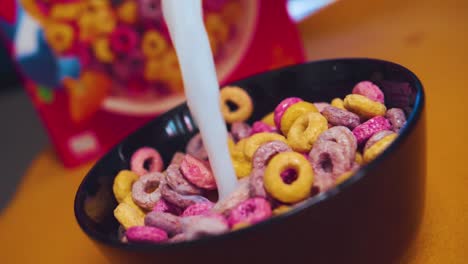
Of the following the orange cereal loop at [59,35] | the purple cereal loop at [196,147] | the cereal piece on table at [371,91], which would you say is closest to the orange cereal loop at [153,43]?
the orange cereal loop at [59,35]

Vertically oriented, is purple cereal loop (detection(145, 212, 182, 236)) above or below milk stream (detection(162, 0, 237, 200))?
below

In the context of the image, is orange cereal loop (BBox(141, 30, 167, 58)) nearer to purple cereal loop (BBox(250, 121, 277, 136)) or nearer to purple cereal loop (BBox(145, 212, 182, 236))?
purple cereal loop (BBox(250, 121, 277, 136))

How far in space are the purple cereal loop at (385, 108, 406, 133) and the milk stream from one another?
0.14 meters

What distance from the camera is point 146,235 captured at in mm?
357

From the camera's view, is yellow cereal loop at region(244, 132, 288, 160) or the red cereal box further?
the red cereal box

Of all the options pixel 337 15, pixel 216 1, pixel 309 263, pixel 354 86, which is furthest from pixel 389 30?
pixel 309 263

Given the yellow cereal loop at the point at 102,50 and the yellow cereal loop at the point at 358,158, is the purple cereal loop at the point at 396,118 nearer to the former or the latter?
the yellow cereal loop at the point at 358,158

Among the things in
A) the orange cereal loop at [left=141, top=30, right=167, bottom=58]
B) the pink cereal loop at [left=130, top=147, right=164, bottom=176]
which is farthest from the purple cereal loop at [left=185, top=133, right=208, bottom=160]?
the orange cereal loop at [left=141, top=30, right=167, bottom=58]

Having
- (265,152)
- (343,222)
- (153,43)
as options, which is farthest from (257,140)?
(153,43)

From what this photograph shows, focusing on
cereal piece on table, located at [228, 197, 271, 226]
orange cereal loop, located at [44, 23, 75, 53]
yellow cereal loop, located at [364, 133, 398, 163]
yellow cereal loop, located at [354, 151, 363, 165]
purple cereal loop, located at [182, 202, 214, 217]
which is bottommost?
purple cereal loop, located at [182, 202, 214, 217]

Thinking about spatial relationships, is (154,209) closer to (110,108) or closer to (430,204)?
(430,204)

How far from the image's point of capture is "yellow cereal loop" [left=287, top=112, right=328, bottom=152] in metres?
0.41

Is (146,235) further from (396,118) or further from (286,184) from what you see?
(396,118)

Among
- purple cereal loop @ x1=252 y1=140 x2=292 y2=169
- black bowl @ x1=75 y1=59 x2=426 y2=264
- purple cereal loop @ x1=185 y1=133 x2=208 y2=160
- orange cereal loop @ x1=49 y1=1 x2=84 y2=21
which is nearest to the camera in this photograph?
black bowl @ x1=75 y1=59 x2=426 y2=264
